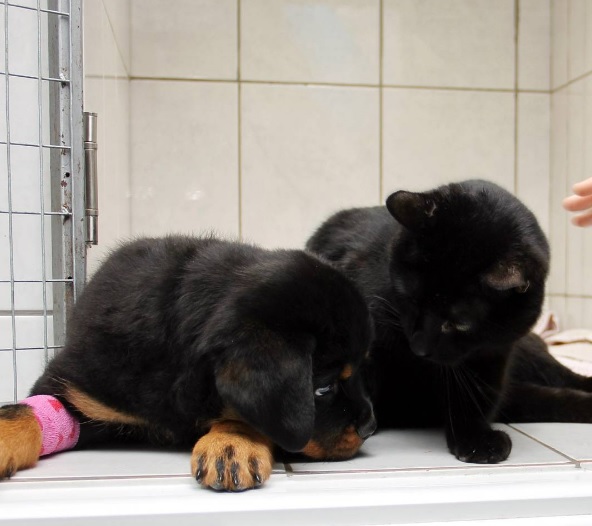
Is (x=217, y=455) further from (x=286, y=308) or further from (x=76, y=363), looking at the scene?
(x=76, y=363)

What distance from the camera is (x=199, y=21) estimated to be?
290 cm

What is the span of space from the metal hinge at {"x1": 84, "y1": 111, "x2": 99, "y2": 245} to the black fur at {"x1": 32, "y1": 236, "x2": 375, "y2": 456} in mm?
299

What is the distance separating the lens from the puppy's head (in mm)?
A: 1045

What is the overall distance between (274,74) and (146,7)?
60cm

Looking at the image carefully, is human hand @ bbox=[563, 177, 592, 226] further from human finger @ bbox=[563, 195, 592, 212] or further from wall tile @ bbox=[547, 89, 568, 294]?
wall tile @ bbox=[547, 89, 568, 294]

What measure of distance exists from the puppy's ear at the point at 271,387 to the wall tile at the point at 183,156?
73.3 inches

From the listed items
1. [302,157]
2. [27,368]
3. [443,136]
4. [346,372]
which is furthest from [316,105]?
[346,372]

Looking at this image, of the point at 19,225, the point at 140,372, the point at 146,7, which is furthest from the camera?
the point at 146,7

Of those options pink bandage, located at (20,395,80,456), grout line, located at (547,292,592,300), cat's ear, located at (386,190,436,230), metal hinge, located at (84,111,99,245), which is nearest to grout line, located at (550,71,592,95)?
grout line, located at (547,292,592,300)

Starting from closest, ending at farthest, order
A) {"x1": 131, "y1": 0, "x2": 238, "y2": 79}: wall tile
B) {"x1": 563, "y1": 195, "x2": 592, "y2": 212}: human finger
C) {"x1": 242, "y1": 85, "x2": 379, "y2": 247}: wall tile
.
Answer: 1. {"x1": 563, "y1": 195, "x2": 592, "y2": 212}: human finger
2. {"x1": 131, "y1": 0, "x2": 238, "y2": 79}: wall tile
3. {"x1": 242, "y1": 85, "x2": 379, "y2": 247}: wall tile

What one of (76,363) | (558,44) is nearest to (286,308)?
(76,363)

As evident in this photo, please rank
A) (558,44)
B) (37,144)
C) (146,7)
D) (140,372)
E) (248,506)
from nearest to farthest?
1. (248,506)
2. (140,372)
3. (37,144)
4. (146,7)
5. (558,44)

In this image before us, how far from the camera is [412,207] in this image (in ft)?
4.76

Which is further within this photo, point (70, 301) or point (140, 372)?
point (70, 301)
